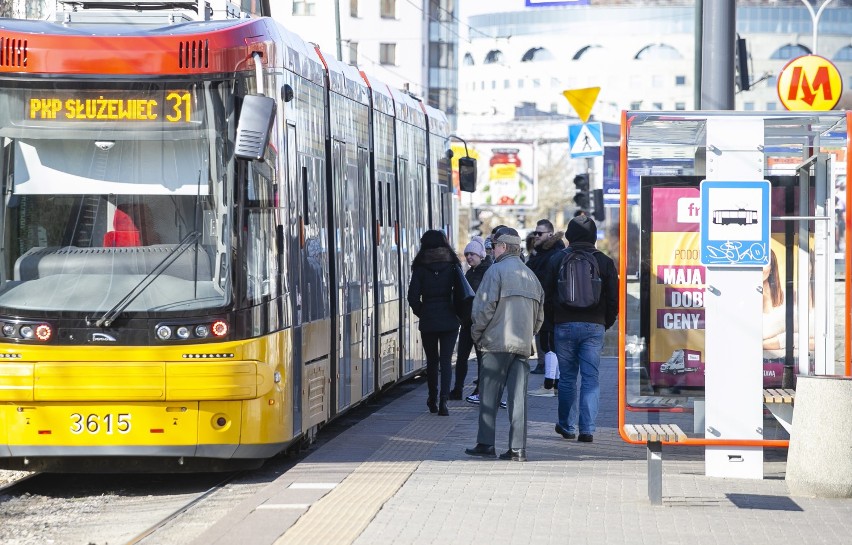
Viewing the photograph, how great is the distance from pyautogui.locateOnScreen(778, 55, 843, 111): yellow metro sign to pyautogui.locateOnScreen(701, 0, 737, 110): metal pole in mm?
2565

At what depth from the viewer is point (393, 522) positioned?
845 cm

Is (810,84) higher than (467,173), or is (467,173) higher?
(810,84)

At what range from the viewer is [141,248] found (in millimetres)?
9906

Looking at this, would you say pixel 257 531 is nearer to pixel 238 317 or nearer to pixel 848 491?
pixel 238 317

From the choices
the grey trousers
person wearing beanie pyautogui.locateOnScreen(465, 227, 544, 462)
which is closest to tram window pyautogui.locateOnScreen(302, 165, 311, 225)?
person wearing beanie pyautogui.locateOnScreen(465, 227, 544, 462)

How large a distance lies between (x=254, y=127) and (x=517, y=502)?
289cm

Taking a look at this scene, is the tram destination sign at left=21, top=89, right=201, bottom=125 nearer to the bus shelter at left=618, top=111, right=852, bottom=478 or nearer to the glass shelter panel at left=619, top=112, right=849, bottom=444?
the bus shelter at left=618, top=111, right=852, bottom=478

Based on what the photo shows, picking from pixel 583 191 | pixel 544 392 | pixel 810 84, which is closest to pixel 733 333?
pixel 810 84

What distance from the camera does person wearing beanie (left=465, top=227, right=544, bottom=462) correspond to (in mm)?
11234

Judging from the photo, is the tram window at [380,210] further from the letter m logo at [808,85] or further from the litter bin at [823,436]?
the litter bin at [823,436]

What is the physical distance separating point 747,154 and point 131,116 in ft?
13.3

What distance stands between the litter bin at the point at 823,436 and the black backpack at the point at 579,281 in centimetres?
290

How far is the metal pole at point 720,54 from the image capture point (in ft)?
41.6

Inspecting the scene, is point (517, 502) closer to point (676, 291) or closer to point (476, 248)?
point (676, 291)
